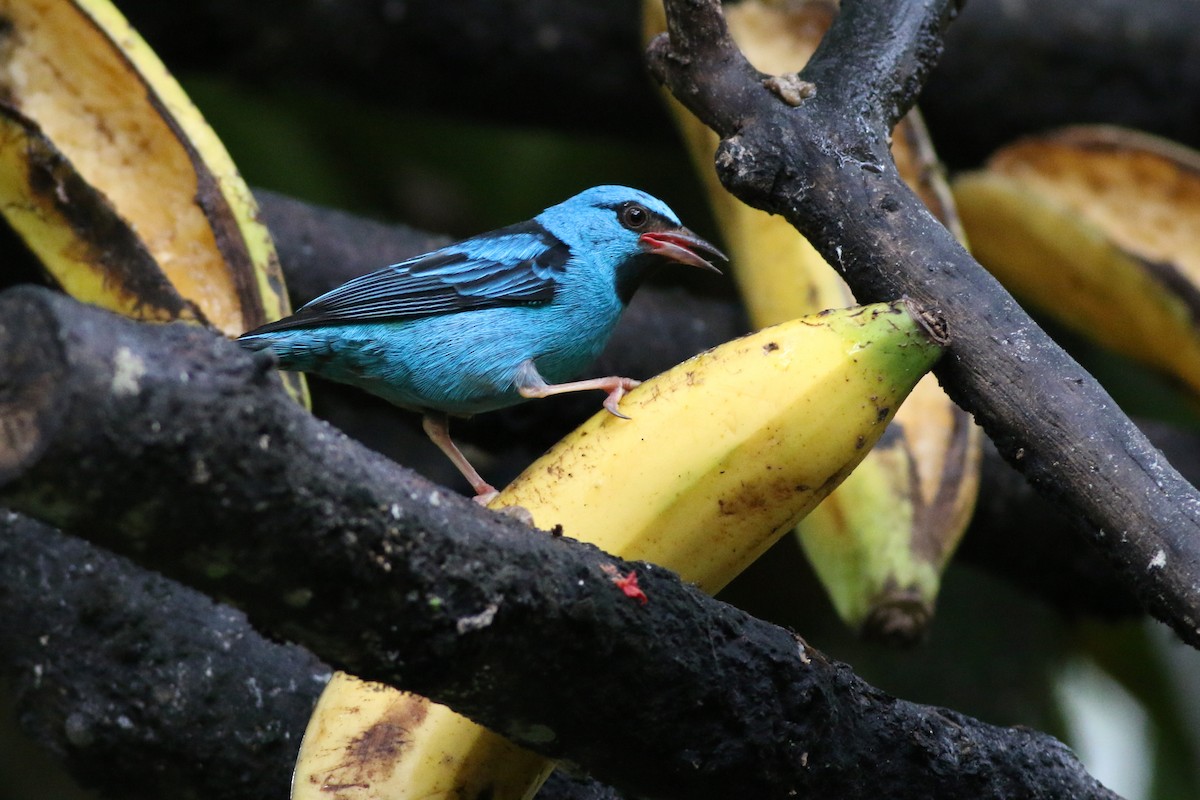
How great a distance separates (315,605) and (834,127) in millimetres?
1408

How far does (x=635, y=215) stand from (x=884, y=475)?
95cm

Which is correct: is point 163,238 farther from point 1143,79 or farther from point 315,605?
point 1143,79

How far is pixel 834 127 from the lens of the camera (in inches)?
94.9

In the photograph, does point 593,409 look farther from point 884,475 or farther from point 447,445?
point 884,475

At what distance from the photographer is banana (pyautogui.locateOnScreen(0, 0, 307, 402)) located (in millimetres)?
2990

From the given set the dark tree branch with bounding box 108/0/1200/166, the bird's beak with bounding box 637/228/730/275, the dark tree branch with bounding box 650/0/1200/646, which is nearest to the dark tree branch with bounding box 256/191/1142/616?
the dark tree branch with bounding box 108/0/1200/166

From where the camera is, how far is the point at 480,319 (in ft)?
9.91

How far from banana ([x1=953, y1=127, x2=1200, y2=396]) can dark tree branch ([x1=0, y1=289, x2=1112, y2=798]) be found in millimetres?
2549

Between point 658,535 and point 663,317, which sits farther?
point 663,317

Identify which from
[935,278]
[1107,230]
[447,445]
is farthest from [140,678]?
[1107,230]

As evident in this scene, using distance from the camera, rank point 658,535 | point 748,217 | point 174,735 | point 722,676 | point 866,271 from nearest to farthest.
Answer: point 722,676 < point 658,535 < point 866,271 < point 174,735 < point 748,217

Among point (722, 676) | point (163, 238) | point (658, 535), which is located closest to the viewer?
point (722, 676)

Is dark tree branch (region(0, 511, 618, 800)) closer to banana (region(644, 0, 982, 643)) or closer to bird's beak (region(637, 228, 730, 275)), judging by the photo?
banana (region(644, 0, 982, 643))

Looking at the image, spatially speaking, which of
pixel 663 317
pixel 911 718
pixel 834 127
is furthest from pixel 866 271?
pixel 663 317
